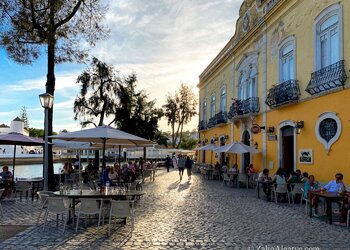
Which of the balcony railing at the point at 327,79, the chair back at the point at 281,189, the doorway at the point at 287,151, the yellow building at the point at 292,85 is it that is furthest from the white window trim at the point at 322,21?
the chair back at the point at 281,189

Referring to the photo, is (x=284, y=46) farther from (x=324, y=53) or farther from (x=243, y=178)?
(x=243, y=178)

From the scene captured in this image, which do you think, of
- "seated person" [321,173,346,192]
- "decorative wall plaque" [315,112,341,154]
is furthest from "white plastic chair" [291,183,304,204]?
"seated person" [321,173,346,192]

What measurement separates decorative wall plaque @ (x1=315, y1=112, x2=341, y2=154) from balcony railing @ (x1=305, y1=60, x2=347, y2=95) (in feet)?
3.21

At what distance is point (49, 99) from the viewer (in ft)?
40.9

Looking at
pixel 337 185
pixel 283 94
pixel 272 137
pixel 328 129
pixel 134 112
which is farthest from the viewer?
pixel 134 112

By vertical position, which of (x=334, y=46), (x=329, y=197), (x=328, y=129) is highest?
(x=334, y=46)

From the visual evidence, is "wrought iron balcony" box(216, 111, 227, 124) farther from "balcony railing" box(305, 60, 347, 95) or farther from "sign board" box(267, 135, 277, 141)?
"balcony railing" box(305, 60, 347, 95)

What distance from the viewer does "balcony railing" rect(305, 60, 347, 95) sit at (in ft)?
40.3

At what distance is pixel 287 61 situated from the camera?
17109mm

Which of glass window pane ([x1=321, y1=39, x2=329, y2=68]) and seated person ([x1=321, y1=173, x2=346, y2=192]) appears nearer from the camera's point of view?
seated person ([x1=321, y1=173, x2=346, y2=192])

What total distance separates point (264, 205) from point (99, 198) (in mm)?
5869

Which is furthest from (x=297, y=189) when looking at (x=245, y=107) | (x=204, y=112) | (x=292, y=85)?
(x=204, y=112)

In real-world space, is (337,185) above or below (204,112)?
below

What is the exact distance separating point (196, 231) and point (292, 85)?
975 centimetres
